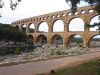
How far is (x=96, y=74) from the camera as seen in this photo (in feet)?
43.9

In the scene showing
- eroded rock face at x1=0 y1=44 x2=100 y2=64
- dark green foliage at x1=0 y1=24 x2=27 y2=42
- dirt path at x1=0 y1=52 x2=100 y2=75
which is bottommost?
eroded rock face at x1=0 y1=44 x2=100 y2=64

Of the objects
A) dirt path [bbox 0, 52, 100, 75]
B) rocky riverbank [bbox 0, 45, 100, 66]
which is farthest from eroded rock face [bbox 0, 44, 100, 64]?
dirt path [bbox 0, 52, 100, 75]

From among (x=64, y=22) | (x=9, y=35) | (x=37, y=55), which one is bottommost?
(x=37, y=55)

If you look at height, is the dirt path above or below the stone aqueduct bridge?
below

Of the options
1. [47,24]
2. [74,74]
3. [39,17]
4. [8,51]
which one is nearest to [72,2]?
[74,74]

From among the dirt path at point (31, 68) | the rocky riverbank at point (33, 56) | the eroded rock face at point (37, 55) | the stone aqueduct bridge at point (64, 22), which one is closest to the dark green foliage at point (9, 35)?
the stone aqueduct bridge at point (64, 22)

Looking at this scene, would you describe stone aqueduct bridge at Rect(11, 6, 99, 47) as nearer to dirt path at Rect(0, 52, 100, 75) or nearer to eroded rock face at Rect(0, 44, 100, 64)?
eroded rock face at Rect(0, 44, 100, 64)

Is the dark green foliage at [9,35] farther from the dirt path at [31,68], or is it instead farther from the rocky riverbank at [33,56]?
the dirt path at [31,68]

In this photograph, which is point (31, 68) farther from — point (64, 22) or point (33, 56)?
point (64, 22)

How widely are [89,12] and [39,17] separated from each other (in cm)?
2290

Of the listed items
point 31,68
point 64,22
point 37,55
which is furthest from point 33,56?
point 64,22

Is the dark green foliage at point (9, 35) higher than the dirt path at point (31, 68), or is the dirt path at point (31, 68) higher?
the dark green foliage at point (9, 35)

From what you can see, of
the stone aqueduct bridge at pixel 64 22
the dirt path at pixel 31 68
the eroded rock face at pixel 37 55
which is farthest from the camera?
the stone aqueduct bridge at pixel 64 22

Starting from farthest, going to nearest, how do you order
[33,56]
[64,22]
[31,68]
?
[64,22]
[33,56]
[31,68]
